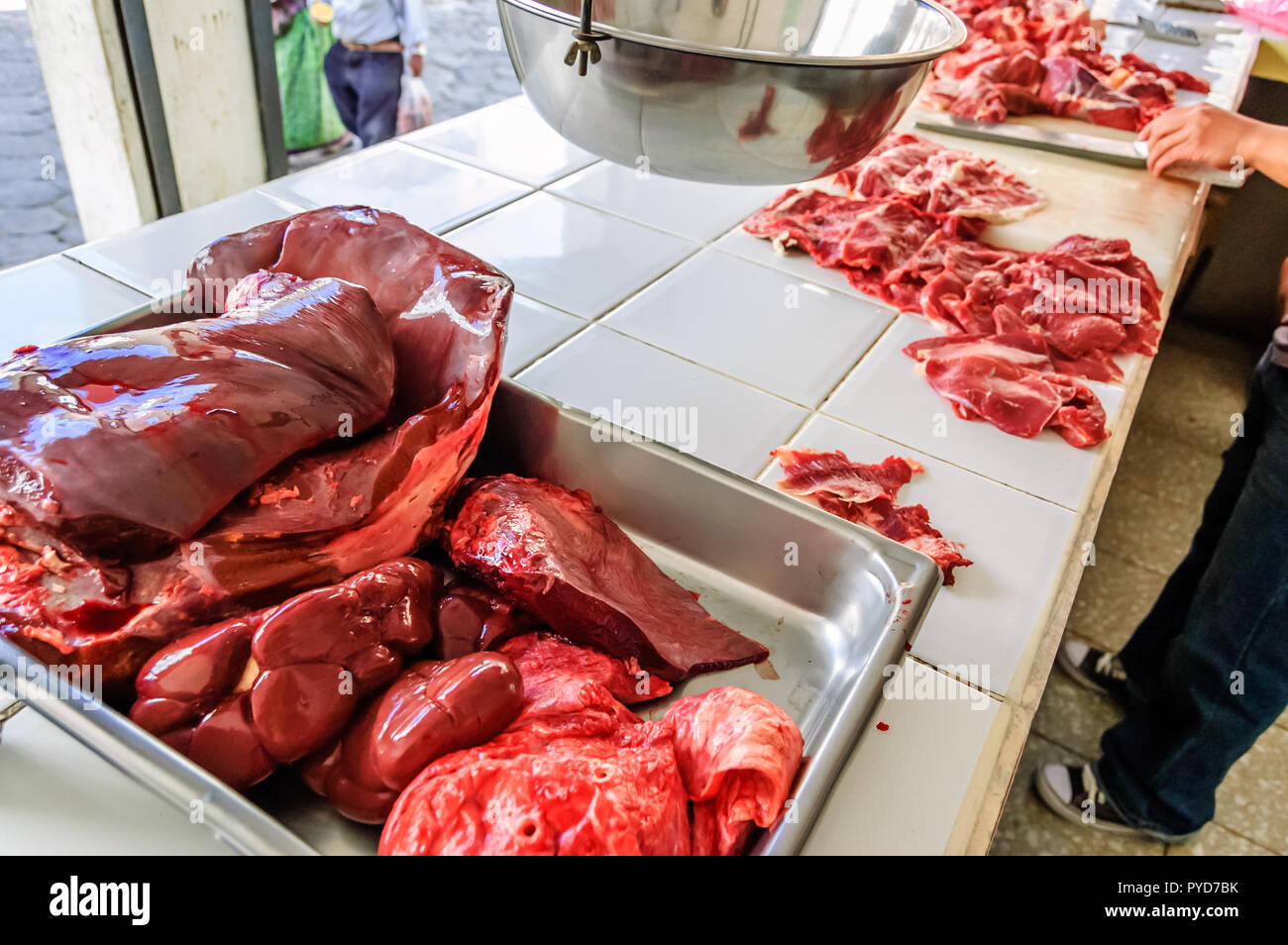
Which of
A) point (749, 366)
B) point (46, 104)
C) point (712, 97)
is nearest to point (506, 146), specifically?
point (749, 366)

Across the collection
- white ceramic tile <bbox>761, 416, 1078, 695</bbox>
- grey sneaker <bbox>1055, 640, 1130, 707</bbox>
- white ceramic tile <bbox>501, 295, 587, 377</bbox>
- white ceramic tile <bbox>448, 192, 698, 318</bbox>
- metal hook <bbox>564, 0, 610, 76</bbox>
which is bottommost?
grey sneaker <bbox>1055, 640, 1130, 707</bbox>

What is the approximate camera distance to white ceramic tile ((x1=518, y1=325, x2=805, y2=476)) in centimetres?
151

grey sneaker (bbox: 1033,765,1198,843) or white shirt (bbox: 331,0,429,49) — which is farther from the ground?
white shirt (bbox: 331,0,429,49)

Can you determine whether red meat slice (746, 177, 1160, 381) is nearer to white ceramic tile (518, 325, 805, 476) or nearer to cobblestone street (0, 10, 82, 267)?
white ceramic tile (518, 325, 805, 476)

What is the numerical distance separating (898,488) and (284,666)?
3.25 feet

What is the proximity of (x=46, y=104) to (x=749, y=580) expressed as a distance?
189 inches

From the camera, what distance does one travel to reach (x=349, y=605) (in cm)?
90

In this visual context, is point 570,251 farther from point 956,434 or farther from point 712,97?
point 712,97

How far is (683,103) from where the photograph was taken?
0.78 m

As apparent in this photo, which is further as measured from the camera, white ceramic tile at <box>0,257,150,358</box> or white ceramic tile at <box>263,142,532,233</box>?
white ceramic tile at <box>263,142,532,233</box>

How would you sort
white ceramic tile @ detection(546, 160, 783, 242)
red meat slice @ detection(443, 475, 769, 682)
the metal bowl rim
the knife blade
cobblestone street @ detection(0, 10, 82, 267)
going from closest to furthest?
the metal bowl rim, red meat slice @ detection(443, 475, 769, 682), white ceramic tile @ detection(546, 160, 783, 242), the knife blade, cobblestone street @ detection(0, 10, 82, 267)

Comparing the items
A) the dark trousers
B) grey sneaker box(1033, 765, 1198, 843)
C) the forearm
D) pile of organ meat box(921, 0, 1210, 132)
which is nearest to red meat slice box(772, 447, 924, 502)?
grey sneaker box(1033, 765, 1198, 843)

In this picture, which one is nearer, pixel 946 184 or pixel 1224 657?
pixel 1224 657
